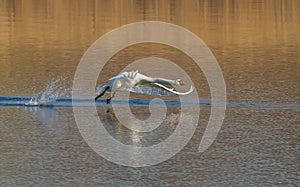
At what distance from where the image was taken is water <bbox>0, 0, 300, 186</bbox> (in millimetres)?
13633

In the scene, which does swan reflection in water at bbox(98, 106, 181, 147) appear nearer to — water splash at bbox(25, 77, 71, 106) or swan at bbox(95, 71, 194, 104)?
swan at bbox(95, 71, 194, 104)

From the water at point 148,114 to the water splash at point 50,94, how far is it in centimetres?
3

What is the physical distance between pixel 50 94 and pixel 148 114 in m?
3.29

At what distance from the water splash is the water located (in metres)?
0.03

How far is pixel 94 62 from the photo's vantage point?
97.2 feet

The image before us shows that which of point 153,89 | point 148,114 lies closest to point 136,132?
point 148,114

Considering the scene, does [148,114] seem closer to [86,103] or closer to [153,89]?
[153,89]

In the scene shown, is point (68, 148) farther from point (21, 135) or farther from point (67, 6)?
point (67, 6)

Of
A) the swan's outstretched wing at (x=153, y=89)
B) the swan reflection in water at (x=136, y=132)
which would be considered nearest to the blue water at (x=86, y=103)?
the swan reflection in water at (x=136, y=132)

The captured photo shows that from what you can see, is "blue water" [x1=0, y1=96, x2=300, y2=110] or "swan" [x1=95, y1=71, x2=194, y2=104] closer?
"swan" [x1=95, y1=71, x2=194, y2=104]

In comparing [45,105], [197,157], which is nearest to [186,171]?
[197,157]

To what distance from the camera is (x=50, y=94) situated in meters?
21.3

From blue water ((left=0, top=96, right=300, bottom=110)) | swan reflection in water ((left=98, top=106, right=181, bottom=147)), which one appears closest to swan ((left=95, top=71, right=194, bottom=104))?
swan reflection in water ((left=98, top=106, right=181, bottom=147))

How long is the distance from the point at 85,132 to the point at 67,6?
147 feet
